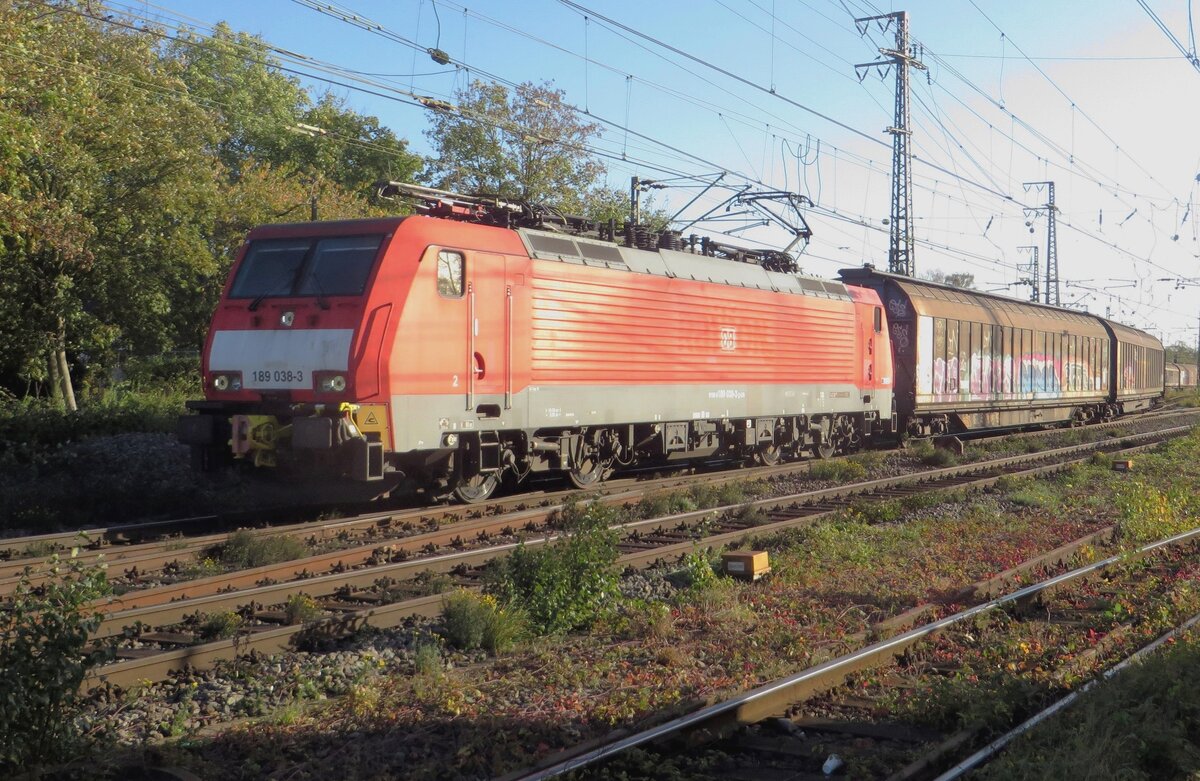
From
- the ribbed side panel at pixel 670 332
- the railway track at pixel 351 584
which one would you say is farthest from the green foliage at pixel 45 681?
the ribbed side panel at pixel 670 332

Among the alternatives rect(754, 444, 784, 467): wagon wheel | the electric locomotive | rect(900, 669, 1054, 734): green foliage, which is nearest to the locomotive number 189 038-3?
the electric locomotive

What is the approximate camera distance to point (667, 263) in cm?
1581

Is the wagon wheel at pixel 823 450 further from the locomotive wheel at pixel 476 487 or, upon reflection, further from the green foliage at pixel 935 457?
the locomotive wheel at pixel 476 487

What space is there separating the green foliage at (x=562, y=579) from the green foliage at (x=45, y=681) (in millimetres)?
3419

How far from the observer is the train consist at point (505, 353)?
1133 cm

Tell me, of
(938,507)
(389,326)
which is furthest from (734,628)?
(938,507)

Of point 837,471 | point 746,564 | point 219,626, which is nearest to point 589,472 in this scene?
point 837,471

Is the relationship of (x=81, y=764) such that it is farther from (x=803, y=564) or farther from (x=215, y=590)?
(x=803, y=564)

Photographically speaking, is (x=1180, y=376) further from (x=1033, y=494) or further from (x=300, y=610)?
(x=300, y=610)

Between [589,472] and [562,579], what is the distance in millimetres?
7521

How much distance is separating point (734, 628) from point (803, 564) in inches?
102

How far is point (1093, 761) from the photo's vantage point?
4.59m

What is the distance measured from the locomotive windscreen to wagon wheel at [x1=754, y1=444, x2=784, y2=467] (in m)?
10.1

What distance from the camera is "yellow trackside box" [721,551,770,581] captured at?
935cm
